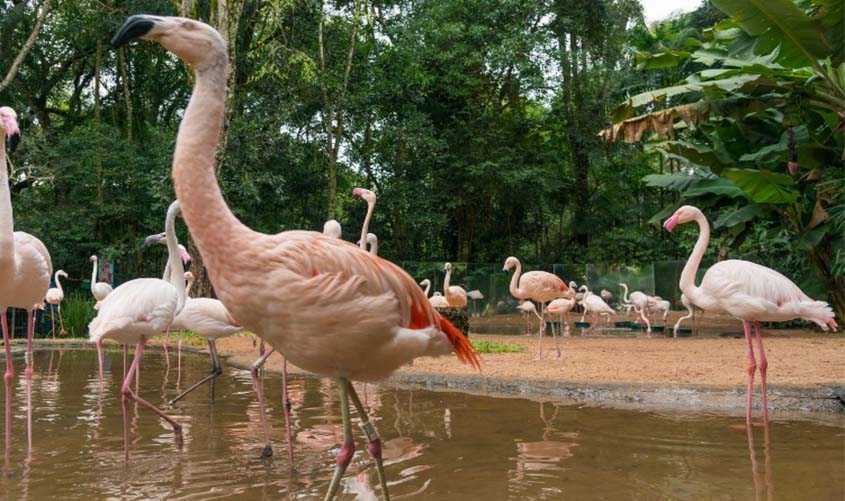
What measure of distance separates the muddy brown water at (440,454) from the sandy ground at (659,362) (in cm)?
141

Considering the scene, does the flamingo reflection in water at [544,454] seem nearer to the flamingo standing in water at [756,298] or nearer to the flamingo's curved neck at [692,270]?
the flamingo standing in water at [756,298]

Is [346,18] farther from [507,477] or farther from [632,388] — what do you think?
[507,477]

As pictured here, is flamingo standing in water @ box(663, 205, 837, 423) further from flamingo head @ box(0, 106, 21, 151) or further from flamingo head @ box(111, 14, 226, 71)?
flamingo head @ box(0, 106, 21, 151)

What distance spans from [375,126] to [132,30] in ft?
71.0

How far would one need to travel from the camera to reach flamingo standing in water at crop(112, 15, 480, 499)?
2.88m

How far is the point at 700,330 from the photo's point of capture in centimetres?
1756

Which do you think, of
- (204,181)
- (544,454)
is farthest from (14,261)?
(544,454)

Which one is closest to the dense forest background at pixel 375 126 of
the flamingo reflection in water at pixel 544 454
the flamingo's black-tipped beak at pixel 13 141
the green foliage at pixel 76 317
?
the green foliage at pixel 76 317

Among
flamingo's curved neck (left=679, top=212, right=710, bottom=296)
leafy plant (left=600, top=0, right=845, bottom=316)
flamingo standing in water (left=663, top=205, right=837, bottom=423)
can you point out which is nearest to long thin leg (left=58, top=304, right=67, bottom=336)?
leafy plant (left=600, top=0, right=845, bottom=316)

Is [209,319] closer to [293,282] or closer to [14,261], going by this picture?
[14,261]

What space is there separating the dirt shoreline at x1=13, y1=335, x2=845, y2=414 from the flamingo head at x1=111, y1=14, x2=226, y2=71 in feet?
17.7

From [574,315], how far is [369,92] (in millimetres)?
9768

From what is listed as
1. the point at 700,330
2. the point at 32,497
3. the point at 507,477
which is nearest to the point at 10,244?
the point at 32,497

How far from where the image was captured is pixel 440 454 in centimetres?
519
